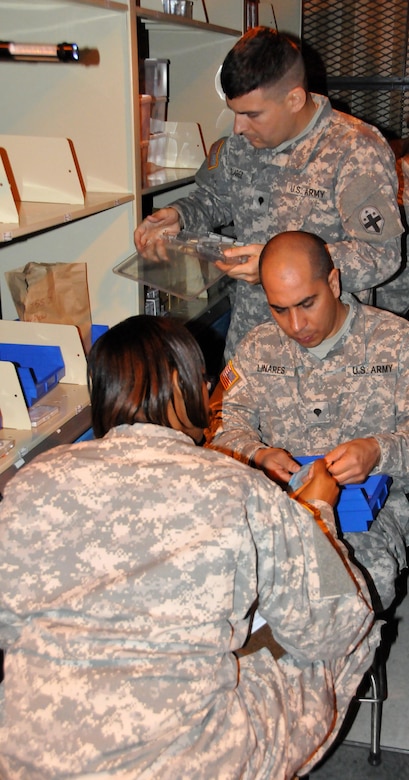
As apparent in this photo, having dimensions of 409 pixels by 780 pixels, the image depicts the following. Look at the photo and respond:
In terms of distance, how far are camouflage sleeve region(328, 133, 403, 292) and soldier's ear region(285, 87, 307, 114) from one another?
184 millimetres

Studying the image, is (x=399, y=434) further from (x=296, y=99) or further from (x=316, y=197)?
(x=296, y=99)

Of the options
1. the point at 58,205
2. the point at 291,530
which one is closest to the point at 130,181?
the point at 58,205

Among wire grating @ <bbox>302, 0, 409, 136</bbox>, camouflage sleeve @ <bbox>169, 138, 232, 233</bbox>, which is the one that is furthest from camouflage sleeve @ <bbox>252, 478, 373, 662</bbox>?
wire grating @ <bbox>302, 0, 409, 136</bbox>

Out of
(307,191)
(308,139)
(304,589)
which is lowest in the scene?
(304,589)

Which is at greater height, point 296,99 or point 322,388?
point 296,99

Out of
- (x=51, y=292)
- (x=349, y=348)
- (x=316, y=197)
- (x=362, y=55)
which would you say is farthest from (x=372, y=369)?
(x=362, y=55)

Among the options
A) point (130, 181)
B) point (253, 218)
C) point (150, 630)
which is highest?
point (130, 181)

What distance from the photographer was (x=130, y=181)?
2.13 metres

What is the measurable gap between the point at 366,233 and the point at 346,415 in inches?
20.4

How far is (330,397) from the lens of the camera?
6.00 ft

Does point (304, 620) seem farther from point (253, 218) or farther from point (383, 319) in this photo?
point (253, 218)

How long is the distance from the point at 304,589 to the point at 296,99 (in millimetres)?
1447

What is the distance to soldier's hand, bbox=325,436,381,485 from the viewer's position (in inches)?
59.9

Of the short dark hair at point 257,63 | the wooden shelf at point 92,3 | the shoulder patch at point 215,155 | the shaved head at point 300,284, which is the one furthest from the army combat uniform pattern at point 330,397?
the wooden shelf at point 92,3
